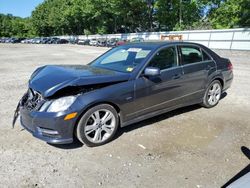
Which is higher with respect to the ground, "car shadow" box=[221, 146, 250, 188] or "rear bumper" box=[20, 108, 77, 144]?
"rear bumper" box=[20, 108, 77, 144]

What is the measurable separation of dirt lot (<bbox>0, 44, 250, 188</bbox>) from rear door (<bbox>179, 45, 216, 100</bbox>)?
1.94 feet

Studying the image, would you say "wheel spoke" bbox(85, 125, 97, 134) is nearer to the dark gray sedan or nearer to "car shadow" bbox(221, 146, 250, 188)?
the dark gray sedan

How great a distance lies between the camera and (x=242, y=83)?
8578 millimetres

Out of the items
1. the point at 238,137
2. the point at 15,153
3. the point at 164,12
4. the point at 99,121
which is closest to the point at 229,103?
the point at 238,137

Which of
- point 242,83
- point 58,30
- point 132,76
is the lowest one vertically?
point 58,30

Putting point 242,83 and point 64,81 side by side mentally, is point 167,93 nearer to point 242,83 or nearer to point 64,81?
point 64,81

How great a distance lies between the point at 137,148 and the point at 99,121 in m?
0.71

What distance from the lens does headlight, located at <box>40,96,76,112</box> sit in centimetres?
350

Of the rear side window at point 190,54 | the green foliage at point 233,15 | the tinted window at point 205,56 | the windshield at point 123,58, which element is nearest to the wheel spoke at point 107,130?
the windshield at point 123,58

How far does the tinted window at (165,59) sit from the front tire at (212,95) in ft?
4.26

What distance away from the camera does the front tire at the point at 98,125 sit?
369 cm

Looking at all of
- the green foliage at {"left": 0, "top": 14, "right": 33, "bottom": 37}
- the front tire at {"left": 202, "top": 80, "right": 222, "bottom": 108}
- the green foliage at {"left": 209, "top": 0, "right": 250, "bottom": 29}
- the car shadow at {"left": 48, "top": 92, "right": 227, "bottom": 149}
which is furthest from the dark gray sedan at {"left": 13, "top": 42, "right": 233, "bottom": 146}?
the green foliage at {"left": 0, "top": 14, "right": 33, "bottom": 37}

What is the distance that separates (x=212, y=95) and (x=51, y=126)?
3786 millimetres

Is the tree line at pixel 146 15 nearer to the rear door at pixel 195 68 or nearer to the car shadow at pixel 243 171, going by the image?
the rear door at pixel 195 68
